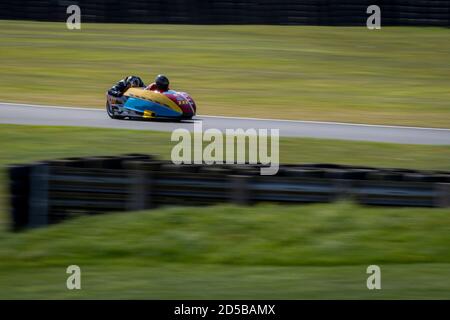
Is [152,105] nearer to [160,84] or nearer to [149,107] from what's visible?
[149,107]

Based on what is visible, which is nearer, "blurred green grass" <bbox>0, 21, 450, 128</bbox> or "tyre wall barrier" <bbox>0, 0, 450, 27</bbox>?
"blurred green grass" <bbox>0, 21, 450, 128</bbox>

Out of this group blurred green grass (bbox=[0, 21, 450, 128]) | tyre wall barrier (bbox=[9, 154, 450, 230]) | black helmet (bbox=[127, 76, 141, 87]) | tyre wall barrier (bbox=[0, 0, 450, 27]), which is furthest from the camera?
tyre wall barrier (bbox=[0, 0, 450, 27])

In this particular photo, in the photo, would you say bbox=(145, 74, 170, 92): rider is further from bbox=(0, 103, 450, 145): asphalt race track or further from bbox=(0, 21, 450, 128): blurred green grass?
bbox=(0, 21, 450, 128): blurred green grass

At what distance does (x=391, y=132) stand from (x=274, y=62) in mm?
11636

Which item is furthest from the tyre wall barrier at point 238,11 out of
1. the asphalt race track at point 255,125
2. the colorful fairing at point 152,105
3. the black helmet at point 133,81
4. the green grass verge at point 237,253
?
the green grass verge at point 237,253

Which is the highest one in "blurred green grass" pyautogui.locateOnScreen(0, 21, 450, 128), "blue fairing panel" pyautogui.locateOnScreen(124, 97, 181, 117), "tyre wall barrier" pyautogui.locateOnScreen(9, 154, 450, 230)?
"blurred green grass" pyautogui.locateOnScreen(0, 21, 450, 128)

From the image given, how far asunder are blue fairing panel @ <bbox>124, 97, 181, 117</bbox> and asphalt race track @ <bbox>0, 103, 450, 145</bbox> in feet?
0.64

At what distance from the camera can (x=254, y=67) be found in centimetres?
2698

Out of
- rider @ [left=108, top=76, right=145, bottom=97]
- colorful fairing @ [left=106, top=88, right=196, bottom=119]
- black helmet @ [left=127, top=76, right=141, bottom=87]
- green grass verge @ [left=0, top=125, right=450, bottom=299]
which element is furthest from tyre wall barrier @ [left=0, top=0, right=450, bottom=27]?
green grass verge @ [left=0, top=125, right=450, bottom=299]

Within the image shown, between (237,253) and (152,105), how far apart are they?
9.38 meters

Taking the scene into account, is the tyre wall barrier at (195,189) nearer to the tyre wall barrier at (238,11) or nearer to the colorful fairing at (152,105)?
the colorful fairing at (152,105)

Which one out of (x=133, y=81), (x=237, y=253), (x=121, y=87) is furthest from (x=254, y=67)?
(x=237, y=253)

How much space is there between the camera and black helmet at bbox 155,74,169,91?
17.0 meters

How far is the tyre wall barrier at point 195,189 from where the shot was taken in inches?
354
